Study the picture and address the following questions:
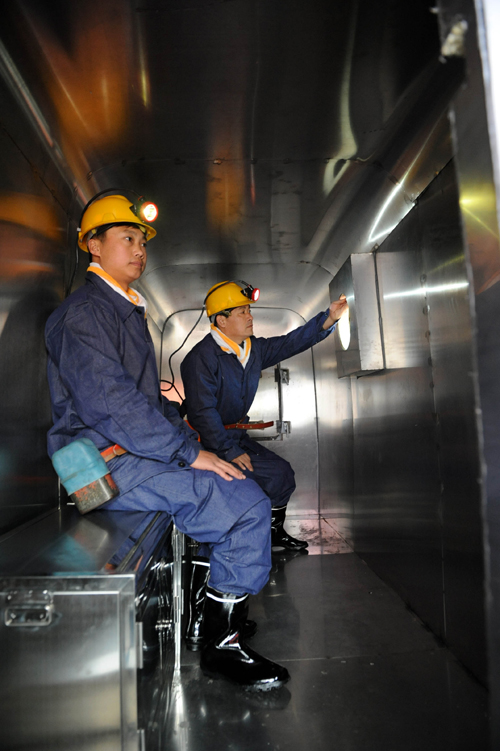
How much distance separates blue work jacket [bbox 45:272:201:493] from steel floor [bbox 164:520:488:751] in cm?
72

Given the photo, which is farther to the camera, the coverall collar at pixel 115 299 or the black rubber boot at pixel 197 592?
the black rubber boot at pixel 197 592

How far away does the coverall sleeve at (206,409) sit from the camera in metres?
2.83

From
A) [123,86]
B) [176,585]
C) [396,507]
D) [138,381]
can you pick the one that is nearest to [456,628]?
[396,507]

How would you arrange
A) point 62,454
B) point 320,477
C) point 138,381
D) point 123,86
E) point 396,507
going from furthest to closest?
point 320,477, point 396,507, point 138,381, point 123,86, point 62,454

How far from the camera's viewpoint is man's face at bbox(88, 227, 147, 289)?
79.5 inches

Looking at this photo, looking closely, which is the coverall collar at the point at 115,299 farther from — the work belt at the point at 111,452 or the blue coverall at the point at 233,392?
the blue coverall at the point at 233,392

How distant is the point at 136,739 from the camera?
999 mm

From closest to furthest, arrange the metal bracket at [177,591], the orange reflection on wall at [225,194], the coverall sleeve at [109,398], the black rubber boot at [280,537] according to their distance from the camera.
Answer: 1. the coverall sleeve at [109,398]
2. the metal bracket at [177,591]
3. the orange reflection on wall at [225,194]
4. the black rubber boot at [280,537]

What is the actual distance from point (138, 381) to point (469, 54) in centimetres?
149

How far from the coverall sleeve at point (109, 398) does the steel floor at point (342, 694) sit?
0.75 metres

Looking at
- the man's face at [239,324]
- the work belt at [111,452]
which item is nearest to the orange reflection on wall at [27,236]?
the work belt at [111,452]

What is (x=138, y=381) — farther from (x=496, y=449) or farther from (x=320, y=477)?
(x=320, y=477)

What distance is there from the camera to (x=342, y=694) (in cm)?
165

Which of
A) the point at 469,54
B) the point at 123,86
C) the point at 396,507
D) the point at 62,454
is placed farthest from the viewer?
the point at 396,507
